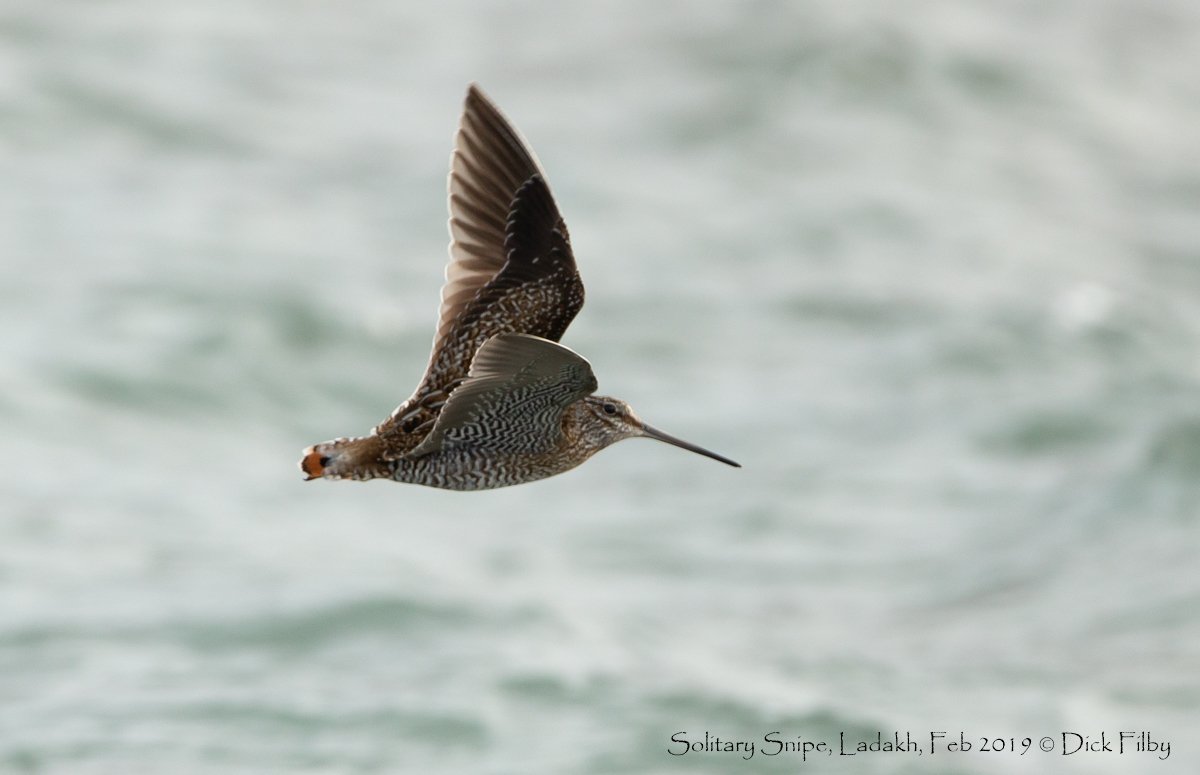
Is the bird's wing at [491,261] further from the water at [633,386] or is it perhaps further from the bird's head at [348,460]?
the water at [633,386]

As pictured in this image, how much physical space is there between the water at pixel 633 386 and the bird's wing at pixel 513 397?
9.71 meters

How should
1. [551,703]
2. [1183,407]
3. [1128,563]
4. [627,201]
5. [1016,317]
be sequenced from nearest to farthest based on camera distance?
[551,703]
[1128,563]
[1183,407]
[1016,317]
[627,201]

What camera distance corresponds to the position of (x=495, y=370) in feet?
25.9

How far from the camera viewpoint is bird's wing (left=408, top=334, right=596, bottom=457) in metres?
7.79

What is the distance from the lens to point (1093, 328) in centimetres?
2475

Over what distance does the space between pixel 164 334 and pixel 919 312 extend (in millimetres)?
9246

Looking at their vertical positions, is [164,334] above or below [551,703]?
above

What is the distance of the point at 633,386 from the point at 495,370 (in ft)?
53.3

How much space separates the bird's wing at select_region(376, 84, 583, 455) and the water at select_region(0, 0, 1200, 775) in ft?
30.9

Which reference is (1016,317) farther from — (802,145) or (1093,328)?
(802,145)

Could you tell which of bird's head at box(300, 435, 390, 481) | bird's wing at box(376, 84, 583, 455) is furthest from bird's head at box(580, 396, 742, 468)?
bird's head at box(300, 435, 390, 481)

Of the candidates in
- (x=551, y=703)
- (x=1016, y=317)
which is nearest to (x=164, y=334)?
(x=551, y=703)

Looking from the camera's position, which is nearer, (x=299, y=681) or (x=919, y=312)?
(x=299, y=681)

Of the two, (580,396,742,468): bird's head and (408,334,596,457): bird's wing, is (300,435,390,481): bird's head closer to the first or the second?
(408,334,596,457): bird's wing
